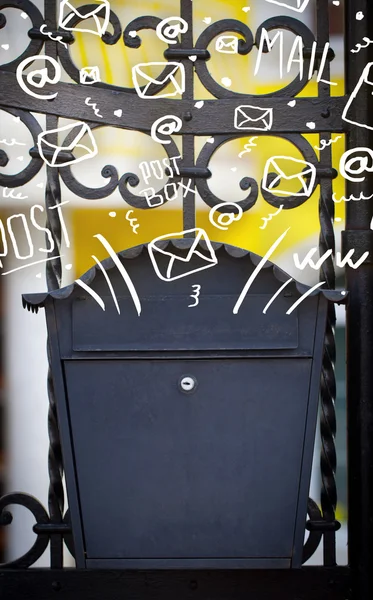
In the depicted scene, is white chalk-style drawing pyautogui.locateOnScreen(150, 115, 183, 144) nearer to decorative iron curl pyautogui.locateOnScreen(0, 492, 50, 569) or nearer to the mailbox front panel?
the mailbox front panel

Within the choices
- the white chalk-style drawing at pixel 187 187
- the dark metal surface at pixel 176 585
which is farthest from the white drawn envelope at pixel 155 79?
the dark metal surface at pixel 176 585

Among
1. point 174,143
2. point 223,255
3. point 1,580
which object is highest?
point 174,143

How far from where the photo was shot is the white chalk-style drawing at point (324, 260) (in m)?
2.07

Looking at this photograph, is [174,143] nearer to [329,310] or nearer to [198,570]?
[329,310]

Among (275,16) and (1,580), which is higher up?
(275,16)

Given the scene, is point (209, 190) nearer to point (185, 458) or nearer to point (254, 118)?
point (254, 118)

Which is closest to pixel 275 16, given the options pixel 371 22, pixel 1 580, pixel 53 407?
pixel 371 22

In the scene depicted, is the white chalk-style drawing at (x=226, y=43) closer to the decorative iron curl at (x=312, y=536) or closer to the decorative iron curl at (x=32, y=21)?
the decorative iron curl at (x=32, y=21)

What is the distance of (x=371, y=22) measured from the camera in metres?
2.12

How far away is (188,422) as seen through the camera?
1.90 m

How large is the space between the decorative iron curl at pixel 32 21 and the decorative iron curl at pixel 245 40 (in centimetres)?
42

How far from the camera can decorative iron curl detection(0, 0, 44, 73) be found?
2.08m

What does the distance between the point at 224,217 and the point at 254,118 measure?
30 centimetres

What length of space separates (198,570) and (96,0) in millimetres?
1570
